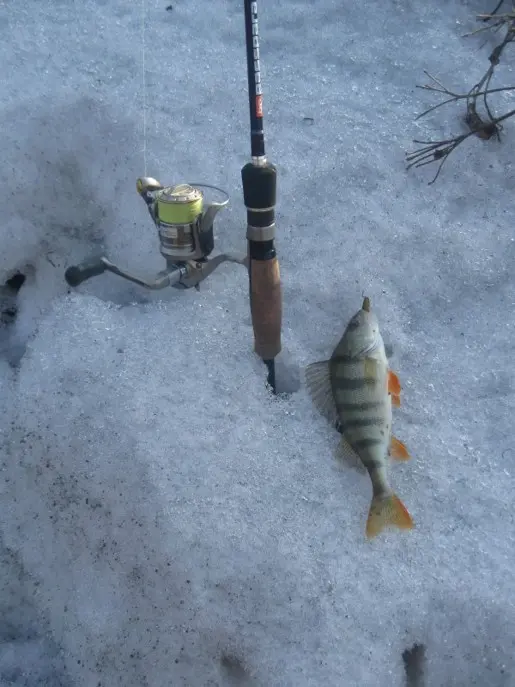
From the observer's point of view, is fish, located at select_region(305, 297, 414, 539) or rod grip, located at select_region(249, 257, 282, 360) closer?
fish, located at select_region(305, 297, 414, 539)

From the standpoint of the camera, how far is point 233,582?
2.20 metres

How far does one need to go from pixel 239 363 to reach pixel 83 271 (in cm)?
82

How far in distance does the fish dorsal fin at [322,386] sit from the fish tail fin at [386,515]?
16.1 inches

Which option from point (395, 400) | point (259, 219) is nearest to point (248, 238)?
point (259, 219)

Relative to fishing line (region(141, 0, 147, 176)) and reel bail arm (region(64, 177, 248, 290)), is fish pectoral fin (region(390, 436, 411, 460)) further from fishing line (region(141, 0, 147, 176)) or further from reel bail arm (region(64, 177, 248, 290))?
fishing line (region(141, 0, 147, 176))

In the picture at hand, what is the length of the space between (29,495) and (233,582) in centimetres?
98

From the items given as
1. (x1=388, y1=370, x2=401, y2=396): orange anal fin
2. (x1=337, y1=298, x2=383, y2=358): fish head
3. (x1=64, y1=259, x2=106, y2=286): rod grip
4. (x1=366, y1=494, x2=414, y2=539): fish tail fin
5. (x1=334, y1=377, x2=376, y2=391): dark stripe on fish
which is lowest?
(x1=366, y1=494, x2=414, y2=539): fish tail fin

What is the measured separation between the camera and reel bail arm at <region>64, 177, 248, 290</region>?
2412 mm

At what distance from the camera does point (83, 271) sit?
2400 mm

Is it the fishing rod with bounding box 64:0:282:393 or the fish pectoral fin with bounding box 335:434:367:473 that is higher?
the fishing rod with bounding box 64:0:282:393

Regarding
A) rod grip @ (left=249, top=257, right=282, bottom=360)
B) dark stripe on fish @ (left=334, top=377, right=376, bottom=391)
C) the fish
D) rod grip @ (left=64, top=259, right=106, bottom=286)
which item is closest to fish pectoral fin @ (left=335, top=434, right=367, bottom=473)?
the fish

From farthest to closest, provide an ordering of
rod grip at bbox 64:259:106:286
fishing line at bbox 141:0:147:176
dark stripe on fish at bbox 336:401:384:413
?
1. fishing line at bbox 141:0:147:176
2. rod grip at bbox 64:259:106:286
3. dark stripe on fish at bbox 336:401:384:413

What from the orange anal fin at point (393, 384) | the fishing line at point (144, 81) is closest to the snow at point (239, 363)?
the fishing line at point (144, 81)

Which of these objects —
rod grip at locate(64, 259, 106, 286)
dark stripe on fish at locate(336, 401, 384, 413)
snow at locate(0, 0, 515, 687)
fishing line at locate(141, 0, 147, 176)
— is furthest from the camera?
fishing line at locate(141, 0, 147, 176)
